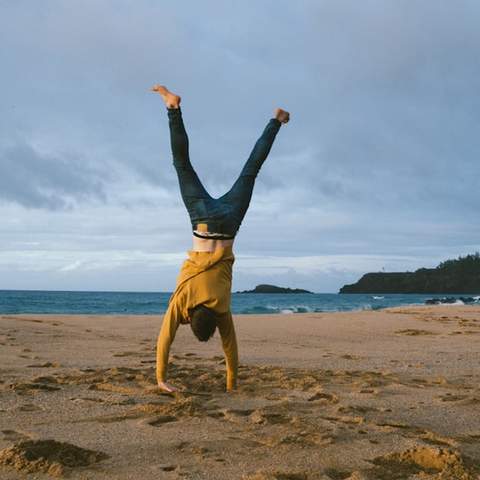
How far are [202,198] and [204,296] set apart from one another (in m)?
0.85

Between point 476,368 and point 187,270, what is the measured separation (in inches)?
150

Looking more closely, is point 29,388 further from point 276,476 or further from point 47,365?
point 276,476

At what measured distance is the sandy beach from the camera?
2.76 metres

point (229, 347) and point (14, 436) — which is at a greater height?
point (229, 347)

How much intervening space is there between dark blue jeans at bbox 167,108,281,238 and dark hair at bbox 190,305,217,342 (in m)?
0.67

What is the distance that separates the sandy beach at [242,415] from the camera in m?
2.76

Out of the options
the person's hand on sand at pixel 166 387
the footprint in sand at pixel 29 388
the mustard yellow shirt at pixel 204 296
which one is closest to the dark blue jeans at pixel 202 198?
the mustard yellow shirt at pixel 204 296

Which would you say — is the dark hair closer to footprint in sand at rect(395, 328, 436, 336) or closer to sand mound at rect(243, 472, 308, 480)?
sand mound at rect(243, 472, 308, 480)

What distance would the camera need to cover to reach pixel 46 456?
111 inches

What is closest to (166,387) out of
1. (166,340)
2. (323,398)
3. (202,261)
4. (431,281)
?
(166,340)

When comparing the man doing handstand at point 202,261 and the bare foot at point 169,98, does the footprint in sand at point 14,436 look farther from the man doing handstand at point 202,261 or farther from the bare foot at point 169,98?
the bare foot at point 169,98

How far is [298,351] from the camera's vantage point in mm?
7812

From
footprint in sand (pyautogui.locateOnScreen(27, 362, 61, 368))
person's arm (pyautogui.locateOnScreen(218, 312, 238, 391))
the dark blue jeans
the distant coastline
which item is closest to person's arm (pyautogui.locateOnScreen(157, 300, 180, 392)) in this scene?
person's arm (pyautogui.locateOnScreen(218, 312, 238, 391))

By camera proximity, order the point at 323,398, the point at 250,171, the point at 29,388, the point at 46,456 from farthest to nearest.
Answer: the point at 250,171
the point at 29,388
the point at 323,398
the point at 46,456
